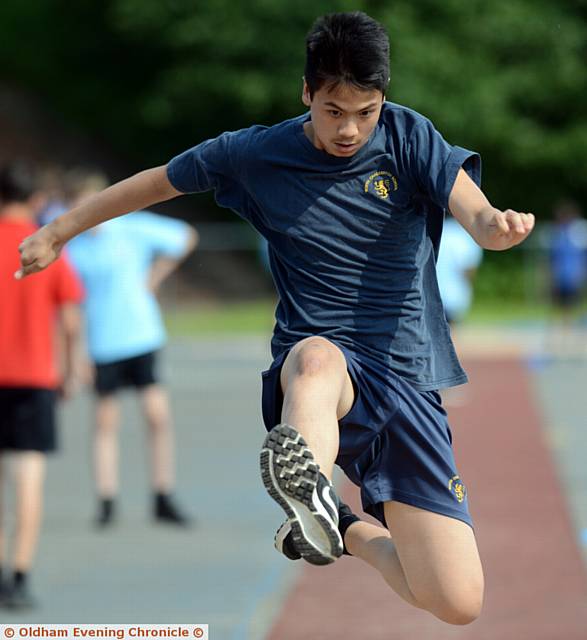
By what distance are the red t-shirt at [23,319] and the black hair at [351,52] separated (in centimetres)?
423

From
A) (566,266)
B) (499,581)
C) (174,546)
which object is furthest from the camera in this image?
(566,266)

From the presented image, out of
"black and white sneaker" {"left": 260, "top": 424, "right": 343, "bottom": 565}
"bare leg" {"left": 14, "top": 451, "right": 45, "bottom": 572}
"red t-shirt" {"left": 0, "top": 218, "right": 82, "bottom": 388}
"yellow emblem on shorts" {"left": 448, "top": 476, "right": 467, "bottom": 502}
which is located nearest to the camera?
"black and white sneaker" {"left": 260, "top": 424, "right": 343, "bottom": 565}

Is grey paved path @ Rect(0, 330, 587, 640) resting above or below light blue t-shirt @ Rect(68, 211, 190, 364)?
below

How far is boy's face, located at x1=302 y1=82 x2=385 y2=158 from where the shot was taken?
13.9ft

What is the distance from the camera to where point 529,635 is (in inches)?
300

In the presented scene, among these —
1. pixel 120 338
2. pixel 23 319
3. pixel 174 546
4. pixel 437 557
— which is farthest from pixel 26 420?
pixel 437 557

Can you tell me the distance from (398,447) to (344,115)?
3.62 ft

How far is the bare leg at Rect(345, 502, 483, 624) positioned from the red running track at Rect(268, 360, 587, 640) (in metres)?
2.95

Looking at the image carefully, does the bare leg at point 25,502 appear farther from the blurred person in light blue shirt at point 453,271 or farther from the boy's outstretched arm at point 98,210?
the blurred person in light blue shirt at point 453,271

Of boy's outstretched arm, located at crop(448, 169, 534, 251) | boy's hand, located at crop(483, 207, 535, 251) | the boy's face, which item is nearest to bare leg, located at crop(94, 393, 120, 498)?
the boy's face

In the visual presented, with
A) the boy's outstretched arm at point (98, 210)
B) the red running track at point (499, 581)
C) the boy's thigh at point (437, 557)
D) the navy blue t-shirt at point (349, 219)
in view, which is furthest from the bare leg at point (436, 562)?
the red running track at point (499, 581)

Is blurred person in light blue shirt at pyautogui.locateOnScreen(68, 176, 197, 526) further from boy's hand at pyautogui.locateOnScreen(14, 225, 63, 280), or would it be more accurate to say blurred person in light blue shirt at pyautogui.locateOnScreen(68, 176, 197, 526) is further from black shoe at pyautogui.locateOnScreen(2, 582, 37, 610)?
boy's hand at pyautogui.locateOnScreen(14, 225, 63, 280)

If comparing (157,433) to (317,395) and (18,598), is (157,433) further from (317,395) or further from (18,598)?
(317,395)

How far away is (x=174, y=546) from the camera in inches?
382
